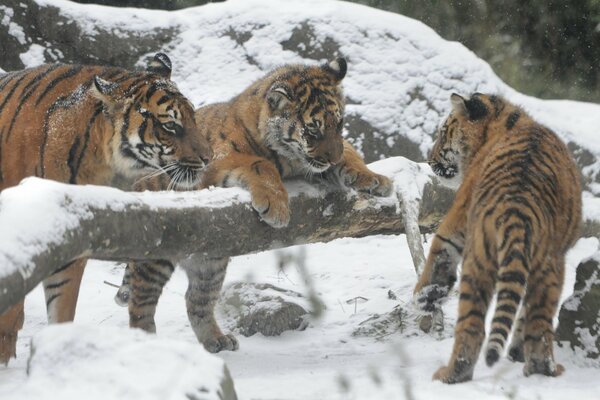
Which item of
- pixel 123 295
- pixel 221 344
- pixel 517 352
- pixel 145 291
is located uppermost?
pixel 517 352

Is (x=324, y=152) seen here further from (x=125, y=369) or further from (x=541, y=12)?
(x=541, y=12)

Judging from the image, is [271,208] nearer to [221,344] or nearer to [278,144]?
[278,144]

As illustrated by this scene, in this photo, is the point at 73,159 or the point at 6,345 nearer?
the point at 6,345

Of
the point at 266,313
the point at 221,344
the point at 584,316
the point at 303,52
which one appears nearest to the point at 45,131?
the point at 221,344

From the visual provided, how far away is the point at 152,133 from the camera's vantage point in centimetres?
479

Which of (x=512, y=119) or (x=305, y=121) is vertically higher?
(x=512, y=119)

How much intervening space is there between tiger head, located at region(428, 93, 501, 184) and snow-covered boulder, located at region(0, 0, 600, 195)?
3.40 meters

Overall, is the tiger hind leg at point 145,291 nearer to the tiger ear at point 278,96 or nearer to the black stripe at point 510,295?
the tiger ear at point 278,96

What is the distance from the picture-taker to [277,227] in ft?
15.4

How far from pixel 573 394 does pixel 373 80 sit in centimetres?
569

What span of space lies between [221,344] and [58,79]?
1.83 meters

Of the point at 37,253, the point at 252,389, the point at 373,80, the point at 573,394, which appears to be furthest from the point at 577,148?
the point at 37,253

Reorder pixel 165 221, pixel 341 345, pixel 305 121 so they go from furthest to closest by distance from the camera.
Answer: pixel 341 345, pixel 305 121, pixel 165 221

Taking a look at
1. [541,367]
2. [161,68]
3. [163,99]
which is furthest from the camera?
[161,68]
